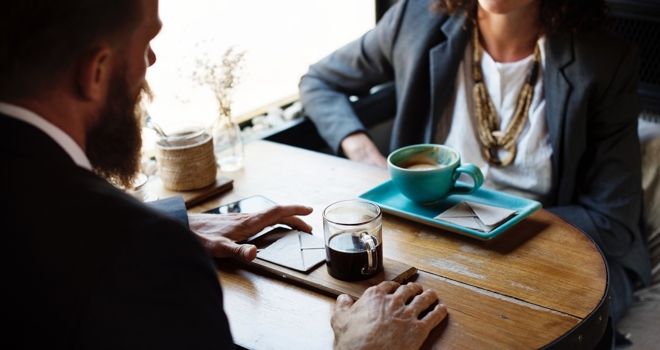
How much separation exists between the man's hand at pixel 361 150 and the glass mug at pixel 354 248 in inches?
31.8

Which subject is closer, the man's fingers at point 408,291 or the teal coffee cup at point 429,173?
the man's fingers at point 408,291

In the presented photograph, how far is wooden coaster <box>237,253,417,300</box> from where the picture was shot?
1073 millimetres

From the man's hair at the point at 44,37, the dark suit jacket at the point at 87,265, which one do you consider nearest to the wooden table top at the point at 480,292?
the dark suit jacket at the point at 87,265

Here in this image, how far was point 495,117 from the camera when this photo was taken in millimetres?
1856

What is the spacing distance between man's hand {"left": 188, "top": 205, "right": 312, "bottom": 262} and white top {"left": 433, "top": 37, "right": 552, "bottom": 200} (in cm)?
74

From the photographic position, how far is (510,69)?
1830mm

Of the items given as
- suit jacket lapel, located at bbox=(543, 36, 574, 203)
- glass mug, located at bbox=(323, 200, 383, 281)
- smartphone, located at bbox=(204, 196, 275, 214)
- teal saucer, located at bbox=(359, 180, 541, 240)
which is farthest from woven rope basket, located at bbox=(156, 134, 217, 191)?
suit jacket lapel, located at bbox=(543, 36, 574, 203)

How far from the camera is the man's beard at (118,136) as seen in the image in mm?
888

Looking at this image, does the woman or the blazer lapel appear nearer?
the woman

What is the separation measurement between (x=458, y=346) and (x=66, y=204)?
1.90 feet

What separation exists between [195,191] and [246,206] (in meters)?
0.17

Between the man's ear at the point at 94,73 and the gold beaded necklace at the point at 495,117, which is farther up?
the man's ear at the point at 94,73

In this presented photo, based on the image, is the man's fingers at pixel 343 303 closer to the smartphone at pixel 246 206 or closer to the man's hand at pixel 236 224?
the man's hand at pixel 236 224

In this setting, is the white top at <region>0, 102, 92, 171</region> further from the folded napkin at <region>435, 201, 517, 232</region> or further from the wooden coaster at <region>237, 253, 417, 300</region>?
the folded napkin at <region>435, 201, 517, 232</region>
